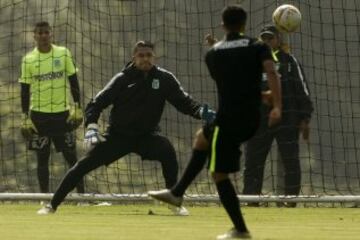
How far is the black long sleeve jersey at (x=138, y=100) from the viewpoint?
44.4 ft

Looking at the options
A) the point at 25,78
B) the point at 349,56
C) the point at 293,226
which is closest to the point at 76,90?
the point at 25,78

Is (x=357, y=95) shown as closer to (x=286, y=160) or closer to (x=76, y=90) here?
(x=286, y=160)

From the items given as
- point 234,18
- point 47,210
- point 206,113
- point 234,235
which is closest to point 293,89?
point 206,113

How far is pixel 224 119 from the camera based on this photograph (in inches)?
394

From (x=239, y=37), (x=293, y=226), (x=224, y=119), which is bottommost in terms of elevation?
(x=293, y=226)

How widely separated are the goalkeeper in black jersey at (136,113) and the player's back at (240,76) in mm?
3418

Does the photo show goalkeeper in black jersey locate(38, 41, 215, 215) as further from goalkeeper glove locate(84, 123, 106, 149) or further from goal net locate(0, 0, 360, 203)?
goal net locate(0, 0, 360, 203)

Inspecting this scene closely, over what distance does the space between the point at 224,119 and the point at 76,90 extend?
578 cm

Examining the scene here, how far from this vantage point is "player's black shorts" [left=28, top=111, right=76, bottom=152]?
51.3 feet

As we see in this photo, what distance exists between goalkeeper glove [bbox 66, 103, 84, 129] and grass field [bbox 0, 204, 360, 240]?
1.04 m

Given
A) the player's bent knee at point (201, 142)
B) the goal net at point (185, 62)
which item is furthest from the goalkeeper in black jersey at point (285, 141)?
the player's bent knee at point (201, 142)

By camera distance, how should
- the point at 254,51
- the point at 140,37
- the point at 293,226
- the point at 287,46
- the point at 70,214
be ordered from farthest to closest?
the point at 140,37 < the point at 287,46 < the point at 70,214 < the point at 293,226 < the point at 254,51

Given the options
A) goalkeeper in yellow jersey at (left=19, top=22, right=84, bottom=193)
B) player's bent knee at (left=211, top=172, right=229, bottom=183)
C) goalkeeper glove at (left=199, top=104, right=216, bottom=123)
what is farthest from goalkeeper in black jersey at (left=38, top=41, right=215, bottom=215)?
player's bent knee at (left=211, top=172, right=229, bottom=183)

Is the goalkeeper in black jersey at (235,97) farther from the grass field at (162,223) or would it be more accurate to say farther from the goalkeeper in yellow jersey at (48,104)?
the goalkeeper in yellow jersey at (48,104)
